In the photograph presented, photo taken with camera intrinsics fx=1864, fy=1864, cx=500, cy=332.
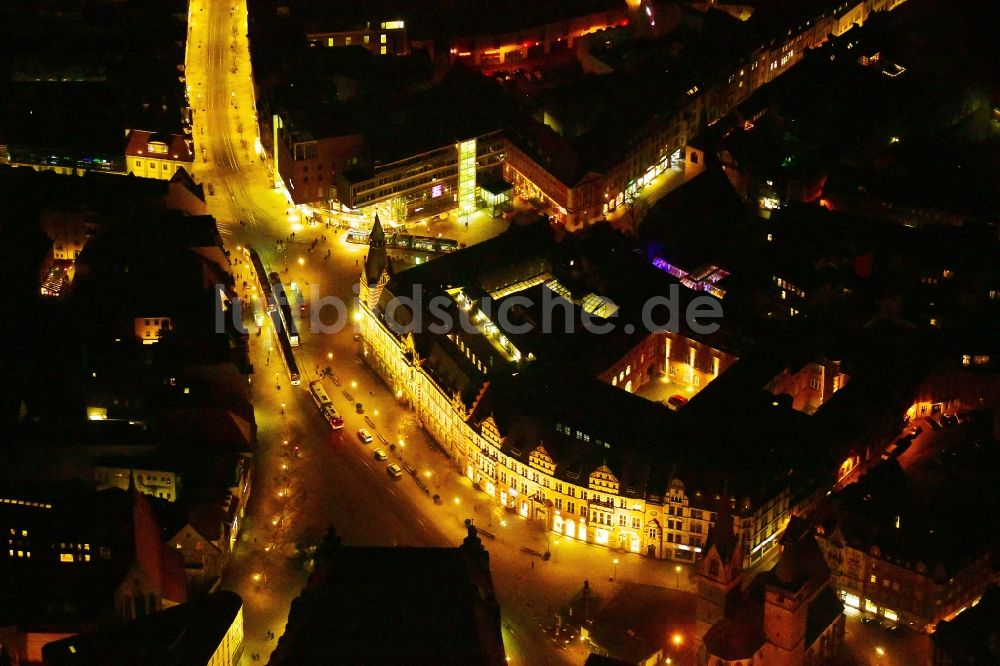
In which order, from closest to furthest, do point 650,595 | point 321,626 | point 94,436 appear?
point 321,626, point 650,595, point 94,436

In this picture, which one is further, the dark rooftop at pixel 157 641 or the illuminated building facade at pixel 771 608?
the dark rooftop at pixel 157 641

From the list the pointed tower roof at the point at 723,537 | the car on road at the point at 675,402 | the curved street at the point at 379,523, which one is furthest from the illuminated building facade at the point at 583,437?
the pointed tower roof at the point at 723,537

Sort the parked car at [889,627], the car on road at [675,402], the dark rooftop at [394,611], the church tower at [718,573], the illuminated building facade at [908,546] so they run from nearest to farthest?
1. the dark rooftop at [394,611]
2. the church tower at [718,573]
3. the illuminated building facade at [908,546]
4. the parked car at [889,627]
5. the car on road at [675,402]

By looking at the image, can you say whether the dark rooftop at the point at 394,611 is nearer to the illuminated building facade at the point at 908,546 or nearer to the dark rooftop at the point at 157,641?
the dark rooftop at the point at 157,641

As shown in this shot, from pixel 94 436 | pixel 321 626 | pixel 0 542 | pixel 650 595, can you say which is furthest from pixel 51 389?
pixel 650 595

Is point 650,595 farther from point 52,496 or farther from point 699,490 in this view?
point 52,496

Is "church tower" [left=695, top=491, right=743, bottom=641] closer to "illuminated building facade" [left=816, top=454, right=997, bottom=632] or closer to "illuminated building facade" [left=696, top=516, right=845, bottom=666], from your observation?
"illuminated building facade" [left=696, top=516, right=845, bottom=666]

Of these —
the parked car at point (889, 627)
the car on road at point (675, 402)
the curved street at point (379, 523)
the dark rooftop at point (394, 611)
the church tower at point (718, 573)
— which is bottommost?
the curved street at point (379, 523)
